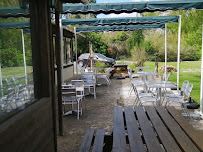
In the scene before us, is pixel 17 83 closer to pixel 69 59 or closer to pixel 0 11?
pixel 0 11

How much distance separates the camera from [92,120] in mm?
4859

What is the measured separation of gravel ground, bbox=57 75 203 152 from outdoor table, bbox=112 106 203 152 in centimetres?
109

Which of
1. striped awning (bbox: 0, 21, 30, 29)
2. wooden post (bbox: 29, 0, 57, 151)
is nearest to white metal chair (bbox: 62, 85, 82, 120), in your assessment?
wooden post (bbox: 29, 0, 57, 151)

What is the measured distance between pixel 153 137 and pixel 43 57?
4.87 ft

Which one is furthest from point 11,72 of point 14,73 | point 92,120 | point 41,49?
point 92,120

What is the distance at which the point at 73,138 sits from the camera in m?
3.93

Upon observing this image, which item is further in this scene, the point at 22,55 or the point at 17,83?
the point at 22,55

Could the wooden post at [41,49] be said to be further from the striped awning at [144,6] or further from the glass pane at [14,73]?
the striped awning at [144,6]

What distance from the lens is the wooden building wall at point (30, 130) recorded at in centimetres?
147

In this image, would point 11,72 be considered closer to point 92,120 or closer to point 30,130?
point 30,130

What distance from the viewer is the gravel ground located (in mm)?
3799

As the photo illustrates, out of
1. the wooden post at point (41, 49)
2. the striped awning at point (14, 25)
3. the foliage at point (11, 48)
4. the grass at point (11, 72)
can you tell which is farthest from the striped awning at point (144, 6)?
the grass at point (11, 72)

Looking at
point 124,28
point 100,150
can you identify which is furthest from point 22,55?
point 124,28

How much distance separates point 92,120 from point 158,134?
2.65 m
